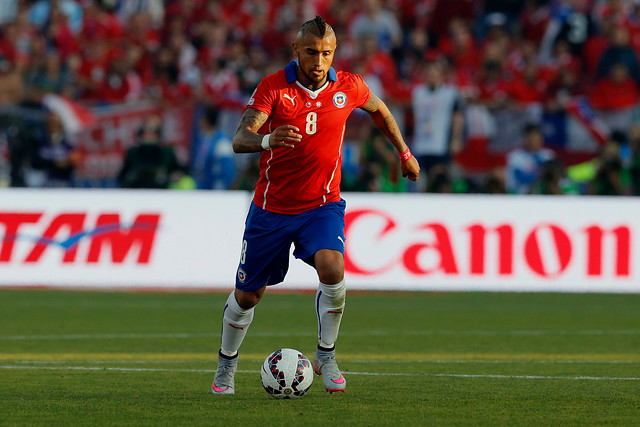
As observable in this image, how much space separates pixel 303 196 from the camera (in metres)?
7.80

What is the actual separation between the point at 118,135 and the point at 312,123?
1246 cm

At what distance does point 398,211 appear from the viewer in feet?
54.1

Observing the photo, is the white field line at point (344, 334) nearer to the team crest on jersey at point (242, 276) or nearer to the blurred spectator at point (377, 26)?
the team crest on jersey at point (242, 276)

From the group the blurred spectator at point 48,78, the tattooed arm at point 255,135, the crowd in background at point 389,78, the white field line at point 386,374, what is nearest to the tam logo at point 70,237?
the crowd in background at point 389,78

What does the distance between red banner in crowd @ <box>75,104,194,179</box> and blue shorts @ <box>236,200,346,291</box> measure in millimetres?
11583

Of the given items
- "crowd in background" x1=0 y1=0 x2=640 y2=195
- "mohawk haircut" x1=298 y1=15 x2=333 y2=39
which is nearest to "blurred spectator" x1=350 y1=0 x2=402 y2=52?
"crowd in background" x1=0 y1=0 x2=640 y2=195

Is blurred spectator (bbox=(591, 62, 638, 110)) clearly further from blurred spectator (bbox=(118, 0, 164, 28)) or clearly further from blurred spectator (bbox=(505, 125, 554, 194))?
blurred spectator (bbox=(118, 0, 164, 28))

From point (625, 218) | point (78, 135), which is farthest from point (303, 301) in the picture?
point (78, 135)

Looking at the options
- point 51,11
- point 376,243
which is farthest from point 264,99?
point 51,11

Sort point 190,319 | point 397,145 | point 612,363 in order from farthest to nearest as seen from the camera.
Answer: point 190,319 → point 612,363 → point 397,145

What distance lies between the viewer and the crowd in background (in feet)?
61.4

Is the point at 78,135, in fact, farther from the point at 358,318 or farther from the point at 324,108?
the point at 324,108

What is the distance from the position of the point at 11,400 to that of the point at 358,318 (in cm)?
686

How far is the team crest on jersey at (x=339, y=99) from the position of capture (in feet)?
25.6
